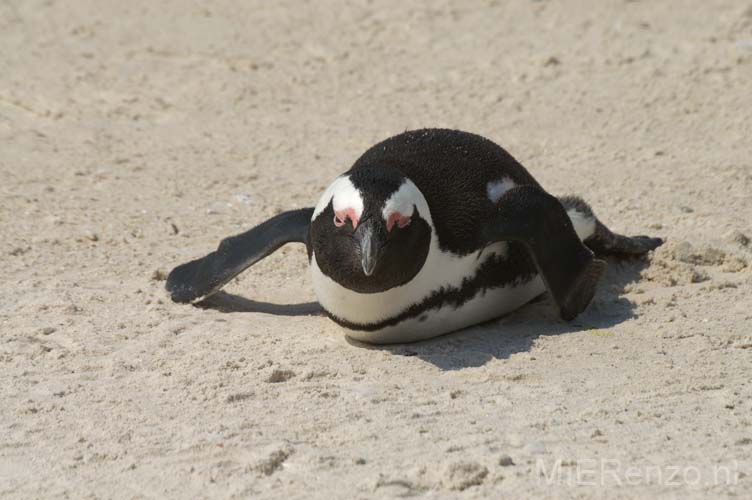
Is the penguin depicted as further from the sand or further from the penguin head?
the sand

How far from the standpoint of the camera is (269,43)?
30.4 ft

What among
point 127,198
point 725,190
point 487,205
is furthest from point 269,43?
point 487,205

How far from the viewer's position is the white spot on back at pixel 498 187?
502cm

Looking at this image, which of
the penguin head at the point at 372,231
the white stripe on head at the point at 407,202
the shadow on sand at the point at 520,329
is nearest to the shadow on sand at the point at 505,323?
the shadow on sand at the point at 520,329

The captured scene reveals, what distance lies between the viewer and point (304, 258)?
5.98 m

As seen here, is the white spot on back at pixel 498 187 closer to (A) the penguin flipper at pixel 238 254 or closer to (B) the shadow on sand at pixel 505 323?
(B) the shadow on sand at pixel 505 323

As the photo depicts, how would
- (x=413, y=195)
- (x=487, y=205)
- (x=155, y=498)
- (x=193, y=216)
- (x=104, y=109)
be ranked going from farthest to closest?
1. (x=104, y=109)
2. (x=193, y=216)
3. (x=487, y=205)
4. (x=413, y=195)
5. (x=155, y=498)

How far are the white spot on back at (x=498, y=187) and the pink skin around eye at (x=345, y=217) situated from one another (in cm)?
78

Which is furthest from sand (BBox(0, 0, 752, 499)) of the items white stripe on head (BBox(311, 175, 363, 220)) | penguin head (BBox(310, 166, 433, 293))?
white stripe on head (BBox(311, 175, 363, 220))

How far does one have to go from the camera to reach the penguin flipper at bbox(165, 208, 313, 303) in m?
5.19

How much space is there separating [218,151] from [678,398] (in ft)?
13.2

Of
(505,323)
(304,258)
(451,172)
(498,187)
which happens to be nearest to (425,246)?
(451,172)

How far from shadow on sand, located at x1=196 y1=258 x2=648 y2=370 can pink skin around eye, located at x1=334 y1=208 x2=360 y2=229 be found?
592 mm

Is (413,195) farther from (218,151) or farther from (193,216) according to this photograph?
(218,151)
